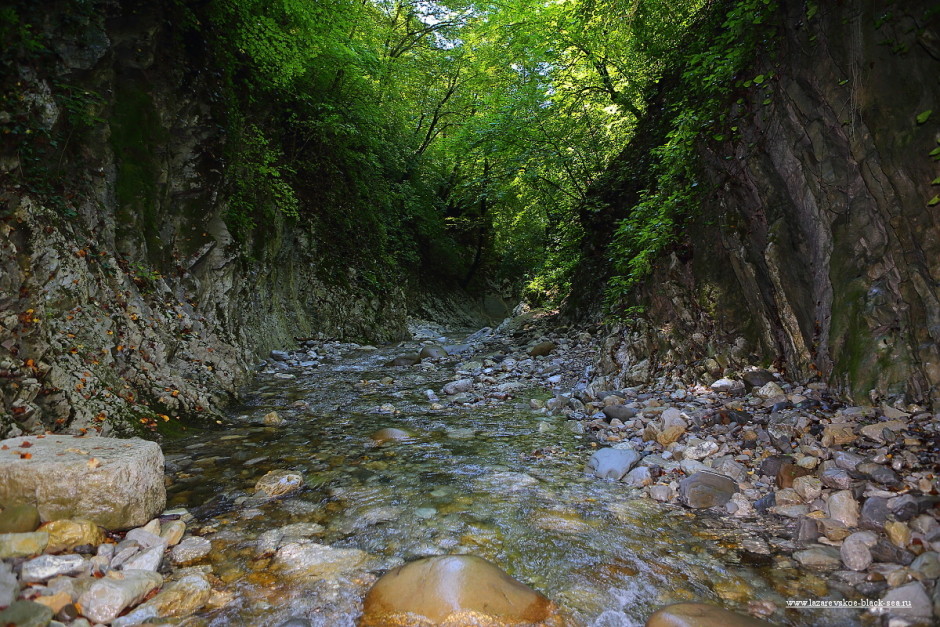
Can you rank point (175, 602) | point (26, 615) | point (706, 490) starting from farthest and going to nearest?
point (706, 490)
point (175, 602)
point (26, 615)

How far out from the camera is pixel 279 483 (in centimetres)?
405

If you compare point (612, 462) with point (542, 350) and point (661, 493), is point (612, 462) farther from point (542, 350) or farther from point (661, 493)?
point (542, 350)

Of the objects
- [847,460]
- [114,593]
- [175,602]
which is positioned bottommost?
[175,602]

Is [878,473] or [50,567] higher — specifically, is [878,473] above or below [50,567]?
above

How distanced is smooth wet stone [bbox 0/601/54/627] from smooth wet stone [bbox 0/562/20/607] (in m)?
0.05

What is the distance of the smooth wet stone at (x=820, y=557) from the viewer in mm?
2760

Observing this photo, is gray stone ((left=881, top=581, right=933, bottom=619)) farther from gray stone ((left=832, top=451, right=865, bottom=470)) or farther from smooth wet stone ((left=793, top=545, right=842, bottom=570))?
gray stone ((left=832, top=451, right=865, bottom=470))

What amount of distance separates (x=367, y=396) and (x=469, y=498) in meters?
4.20

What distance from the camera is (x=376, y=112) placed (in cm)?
1409

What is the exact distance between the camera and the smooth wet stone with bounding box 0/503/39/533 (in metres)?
2.68

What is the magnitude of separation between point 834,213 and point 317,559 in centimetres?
504

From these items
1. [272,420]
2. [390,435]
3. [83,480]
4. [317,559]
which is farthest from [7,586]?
[272,420]

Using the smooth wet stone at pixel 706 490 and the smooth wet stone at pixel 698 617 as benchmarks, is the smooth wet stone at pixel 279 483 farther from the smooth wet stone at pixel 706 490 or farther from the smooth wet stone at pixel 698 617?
the smooth wet stone at pixel 706 490

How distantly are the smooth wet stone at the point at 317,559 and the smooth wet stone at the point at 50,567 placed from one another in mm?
989
